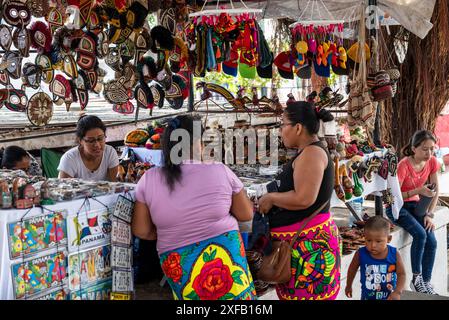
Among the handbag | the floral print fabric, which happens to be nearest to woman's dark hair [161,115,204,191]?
the floral print fabric

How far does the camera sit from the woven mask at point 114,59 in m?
5.00

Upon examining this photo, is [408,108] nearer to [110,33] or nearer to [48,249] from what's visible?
[110,33]

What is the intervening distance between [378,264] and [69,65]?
9.56 ft

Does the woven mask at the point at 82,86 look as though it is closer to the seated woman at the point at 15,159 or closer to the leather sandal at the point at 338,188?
the seated woman at the point at 15,159

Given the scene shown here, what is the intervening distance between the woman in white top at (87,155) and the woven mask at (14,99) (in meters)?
1.11

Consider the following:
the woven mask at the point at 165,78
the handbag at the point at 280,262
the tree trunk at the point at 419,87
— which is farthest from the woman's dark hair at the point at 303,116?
the tree trunk at the point at 419,87

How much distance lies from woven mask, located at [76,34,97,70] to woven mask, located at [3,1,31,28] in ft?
1.81

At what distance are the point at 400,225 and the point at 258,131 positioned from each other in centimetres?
153

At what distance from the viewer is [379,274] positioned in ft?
10.3

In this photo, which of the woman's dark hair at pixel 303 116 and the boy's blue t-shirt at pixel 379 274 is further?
the boy's blue t-shirt at pixel 379 274

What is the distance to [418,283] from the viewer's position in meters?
4.79

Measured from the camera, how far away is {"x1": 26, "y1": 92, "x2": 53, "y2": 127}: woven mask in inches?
171

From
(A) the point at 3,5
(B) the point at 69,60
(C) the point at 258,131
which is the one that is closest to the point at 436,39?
(C) the point at 258,131

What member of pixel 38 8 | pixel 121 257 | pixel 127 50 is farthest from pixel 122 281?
pixel 127 50
